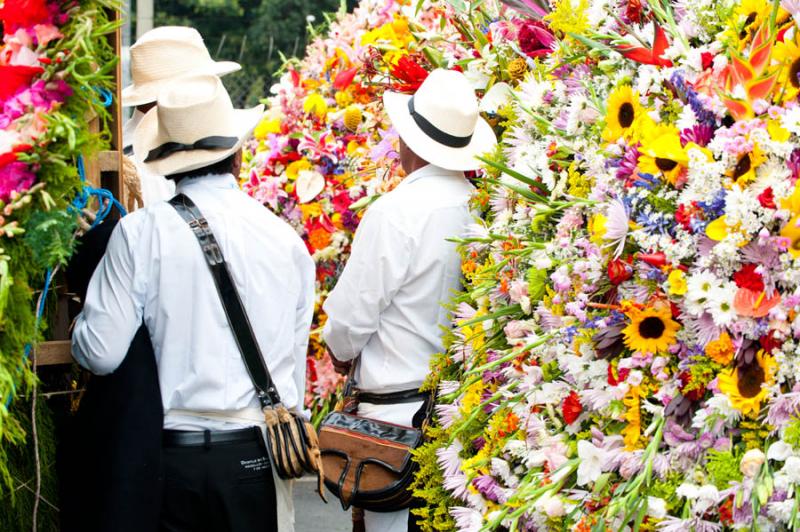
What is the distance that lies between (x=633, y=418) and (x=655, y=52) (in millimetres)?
868

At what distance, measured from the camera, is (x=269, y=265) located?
3.32 meters

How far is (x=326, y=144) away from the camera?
573 centimetres

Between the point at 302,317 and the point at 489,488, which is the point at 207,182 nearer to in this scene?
the point at 302,317

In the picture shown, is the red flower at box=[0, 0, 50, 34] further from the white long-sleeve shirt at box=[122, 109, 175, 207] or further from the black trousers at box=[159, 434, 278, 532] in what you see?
the white long-sleeve shirt at box=[122, 109, 175, 207]

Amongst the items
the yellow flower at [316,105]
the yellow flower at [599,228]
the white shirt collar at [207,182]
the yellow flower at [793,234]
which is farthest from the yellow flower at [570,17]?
the yellow flower at [316,105]

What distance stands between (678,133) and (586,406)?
26.4 inches

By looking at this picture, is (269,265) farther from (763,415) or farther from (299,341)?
(763,415)

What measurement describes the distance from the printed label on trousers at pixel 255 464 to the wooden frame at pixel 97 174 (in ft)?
1.82

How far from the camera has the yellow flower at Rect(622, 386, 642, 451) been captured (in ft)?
8.25

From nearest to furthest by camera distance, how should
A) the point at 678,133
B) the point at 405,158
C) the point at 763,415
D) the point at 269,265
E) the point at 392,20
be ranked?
1. the point at 763,415
2. the point at 678,133
3. the point at 269,265
4. the point at 405,158
5. the point at 392,20

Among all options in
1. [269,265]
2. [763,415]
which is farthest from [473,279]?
[763,415]

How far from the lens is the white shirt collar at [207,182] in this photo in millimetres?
3340

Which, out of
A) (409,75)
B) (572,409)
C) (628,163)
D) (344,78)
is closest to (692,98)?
(628,163)

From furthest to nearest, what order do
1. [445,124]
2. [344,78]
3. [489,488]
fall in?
[344,78] < [445,124] < [489,488]
